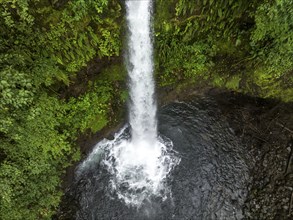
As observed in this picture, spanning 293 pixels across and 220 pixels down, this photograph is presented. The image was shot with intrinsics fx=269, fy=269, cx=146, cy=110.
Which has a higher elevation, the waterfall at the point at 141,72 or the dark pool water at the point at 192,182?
the waterfall at the point at 141,72

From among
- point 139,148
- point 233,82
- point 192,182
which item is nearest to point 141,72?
point 139,148

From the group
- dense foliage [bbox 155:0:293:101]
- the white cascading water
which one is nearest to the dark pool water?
the white cascading water

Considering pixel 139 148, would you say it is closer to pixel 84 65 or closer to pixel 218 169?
pixel 218 169

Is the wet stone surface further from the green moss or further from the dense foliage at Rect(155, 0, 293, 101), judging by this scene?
the dense foliage at Rect(155, 0, 293, 101)

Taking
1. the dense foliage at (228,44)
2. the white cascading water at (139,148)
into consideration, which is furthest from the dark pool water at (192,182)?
the dense foliage at (228,44)

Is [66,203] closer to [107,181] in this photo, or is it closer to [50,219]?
[50,219]

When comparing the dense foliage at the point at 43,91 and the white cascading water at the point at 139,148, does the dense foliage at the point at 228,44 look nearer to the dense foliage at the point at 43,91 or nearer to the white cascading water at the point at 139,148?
the white cascading water at the point at 139,148
